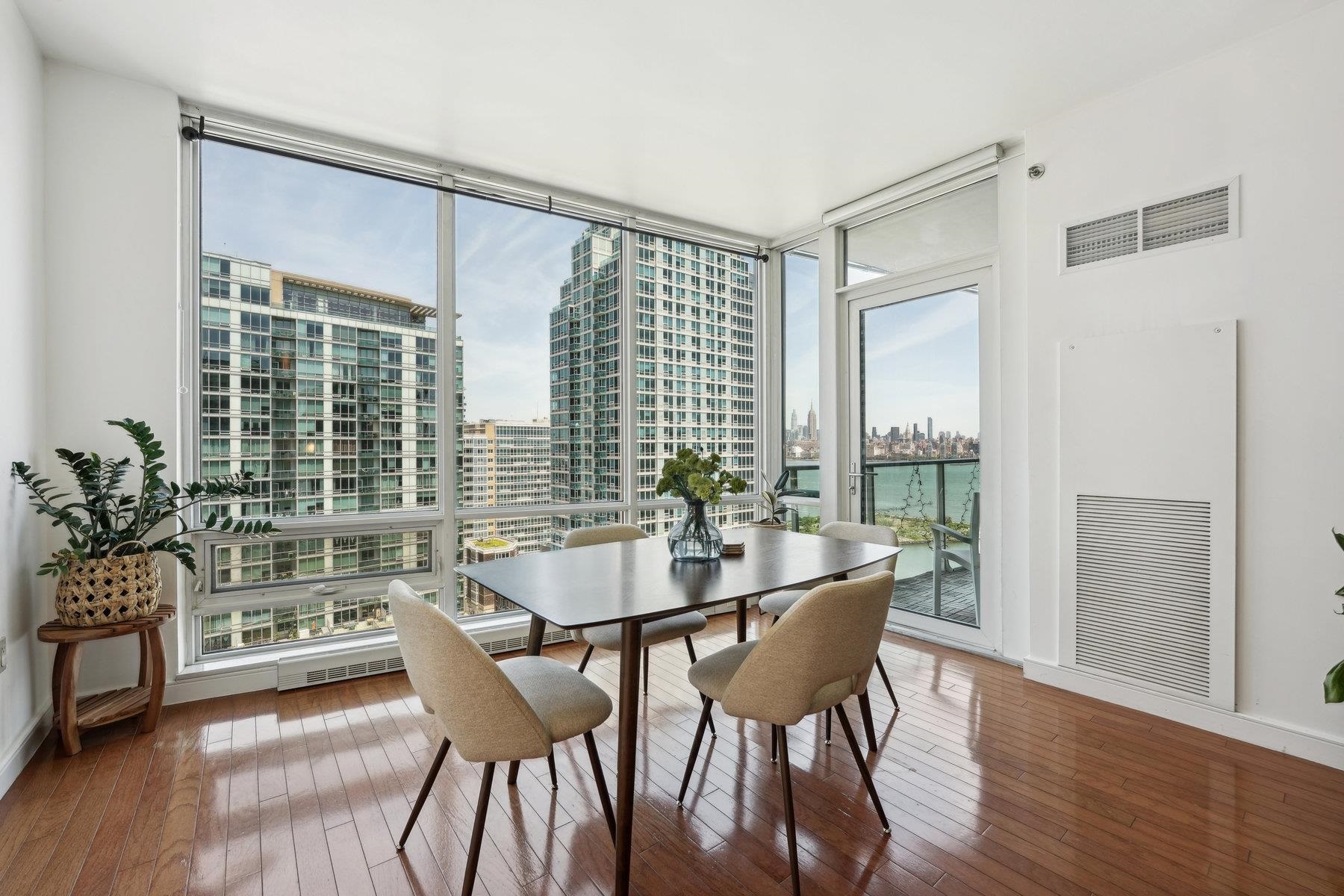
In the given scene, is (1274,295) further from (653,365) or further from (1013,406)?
(653,365)

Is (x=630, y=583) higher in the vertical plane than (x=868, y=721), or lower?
higher

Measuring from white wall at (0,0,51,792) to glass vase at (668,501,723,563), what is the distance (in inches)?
98.8

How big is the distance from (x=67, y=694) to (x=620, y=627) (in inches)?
86.2

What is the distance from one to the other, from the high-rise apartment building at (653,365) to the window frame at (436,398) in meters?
0.08

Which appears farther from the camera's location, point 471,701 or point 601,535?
point 601,535

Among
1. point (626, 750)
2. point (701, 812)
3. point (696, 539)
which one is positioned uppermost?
point (696, 539)

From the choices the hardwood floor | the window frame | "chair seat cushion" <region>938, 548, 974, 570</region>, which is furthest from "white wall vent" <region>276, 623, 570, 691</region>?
"chair seat cushion" <region>938, 548, 974, 570</region>

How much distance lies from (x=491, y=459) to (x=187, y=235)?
6.30 ft

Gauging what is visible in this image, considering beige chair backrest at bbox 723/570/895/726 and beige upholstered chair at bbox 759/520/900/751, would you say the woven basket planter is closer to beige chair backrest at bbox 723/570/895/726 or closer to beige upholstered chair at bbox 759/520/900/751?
beige chair backrest at bbox 723/570/895/726

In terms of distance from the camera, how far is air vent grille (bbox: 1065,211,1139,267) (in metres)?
3.02

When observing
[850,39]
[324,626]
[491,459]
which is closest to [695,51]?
[850,39]

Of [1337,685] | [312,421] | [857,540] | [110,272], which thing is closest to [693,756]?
[857,540]

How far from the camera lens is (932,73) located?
9.34 ft

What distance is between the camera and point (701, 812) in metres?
2.12
